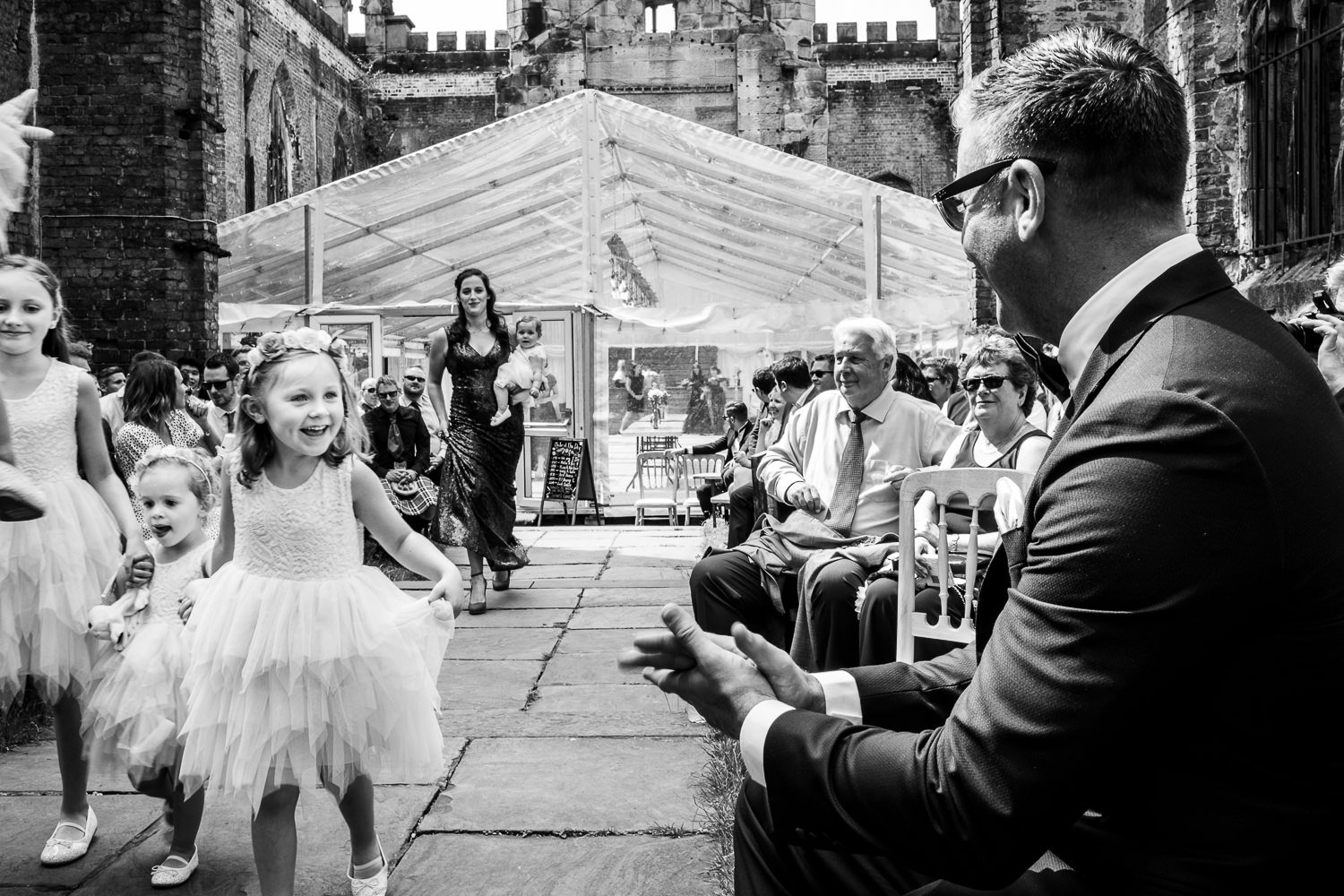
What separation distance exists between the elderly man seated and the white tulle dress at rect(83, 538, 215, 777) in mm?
1880

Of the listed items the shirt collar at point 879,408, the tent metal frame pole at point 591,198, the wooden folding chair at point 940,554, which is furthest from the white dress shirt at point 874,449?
the tent metal frame pole at point 591,198

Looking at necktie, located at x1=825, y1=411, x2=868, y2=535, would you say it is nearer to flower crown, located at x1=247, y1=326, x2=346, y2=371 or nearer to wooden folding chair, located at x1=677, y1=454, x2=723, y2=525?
flower crown, located at x1=247, y1=326, x2=346, y2=371

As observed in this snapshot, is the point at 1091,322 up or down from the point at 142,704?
up

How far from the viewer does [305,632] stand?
8.96 ft

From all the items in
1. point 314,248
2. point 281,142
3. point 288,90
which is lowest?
point 314,248

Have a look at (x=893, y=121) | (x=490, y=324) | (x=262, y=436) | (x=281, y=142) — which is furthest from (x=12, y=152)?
(x=893, y=121)

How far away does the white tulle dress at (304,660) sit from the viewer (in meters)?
2.65

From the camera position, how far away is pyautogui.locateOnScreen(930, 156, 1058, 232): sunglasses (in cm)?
142

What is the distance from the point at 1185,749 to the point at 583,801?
2.61m

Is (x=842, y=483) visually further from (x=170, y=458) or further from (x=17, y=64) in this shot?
(x=17, y=64)

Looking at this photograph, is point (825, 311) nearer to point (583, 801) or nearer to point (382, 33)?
point (583, 801)

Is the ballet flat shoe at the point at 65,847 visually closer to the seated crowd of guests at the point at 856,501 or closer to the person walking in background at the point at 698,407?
the seated crowd of guests at the point at 856,501

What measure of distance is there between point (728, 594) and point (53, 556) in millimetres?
2267

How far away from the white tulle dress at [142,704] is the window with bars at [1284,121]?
7762 mm
